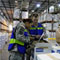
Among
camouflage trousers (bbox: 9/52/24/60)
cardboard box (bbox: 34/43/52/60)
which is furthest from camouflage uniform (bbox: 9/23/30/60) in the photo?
cardboard box (bbox: 34/43/52/60)

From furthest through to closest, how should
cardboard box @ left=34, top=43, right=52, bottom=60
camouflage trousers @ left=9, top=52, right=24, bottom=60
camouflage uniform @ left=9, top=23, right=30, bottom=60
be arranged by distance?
camouflage trousers @ left=9, top=52, right=24, bottom=60
camouflage uniform @ left=9, top=23, right=30, bottom=60
cardboard box @ left=34, top=43, right=52, bottom=60

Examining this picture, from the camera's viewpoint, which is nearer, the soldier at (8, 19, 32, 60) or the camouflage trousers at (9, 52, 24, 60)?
the soldier at (8, 19, 32, 60)

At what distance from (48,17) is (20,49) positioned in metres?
4.09

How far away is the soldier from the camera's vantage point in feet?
8.60

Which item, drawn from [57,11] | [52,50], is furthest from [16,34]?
[57,11]

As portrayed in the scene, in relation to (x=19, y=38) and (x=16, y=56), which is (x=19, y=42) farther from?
(x=16, y=56)

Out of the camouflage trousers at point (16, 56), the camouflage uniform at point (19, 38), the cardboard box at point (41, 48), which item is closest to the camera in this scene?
the cardboard box at point (41, 48)

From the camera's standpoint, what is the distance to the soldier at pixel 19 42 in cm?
262

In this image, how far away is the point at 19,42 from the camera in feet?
8.86

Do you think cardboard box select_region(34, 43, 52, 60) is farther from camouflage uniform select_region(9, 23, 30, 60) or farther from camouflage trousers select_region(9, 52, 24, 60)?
camouflage trousers select_region(9, 52, 24, 60)

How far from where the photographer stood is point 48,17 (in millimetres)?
6426

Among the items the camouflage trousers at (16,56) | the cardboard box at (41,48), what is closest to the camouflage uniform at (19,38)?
the camouflage trousers at (16,56)

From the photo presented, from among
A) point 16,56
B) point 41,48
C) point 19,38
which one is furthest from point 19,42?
point 41,48

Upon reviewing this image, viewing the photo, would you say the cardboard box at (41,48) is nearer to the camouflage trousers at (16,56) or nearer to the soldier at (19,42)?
the soldier at (19,42)
